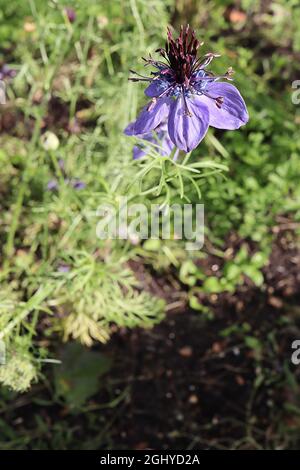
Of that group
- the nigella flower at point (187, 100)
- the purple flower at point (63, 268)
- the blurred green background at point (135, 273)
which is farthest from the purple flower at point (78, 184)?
the nigella flower at point (187, 100)

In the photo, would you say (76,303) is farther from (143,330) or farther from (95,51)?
(95,51)

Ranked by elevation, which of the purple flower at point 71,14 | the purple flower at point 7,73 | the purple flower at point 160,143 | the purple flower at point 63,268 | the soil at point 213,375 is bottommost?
the soil at point 213,375

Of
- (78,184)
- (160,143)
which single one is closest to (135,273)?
(78,184)

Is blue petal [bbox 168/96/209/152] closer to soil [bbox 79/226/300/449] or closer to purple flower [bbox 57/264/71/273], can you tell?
purple flower [bbox 57/264/71/273]

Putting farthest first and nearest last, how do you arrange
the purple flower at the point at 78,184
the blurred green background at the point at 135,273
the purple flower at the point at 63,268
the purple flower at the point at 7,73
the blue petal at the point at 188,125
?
the purple flower at the point at 7,73 < the purple flower at the point at 78,184 < the blurred green background at the point at 135,273 < the purple flower at the point at 63,268 < the blue petal at the point at 188,125

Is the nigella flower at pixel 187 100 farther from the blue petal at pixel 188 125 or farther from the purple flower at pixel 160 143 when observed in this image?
the purple flower at pixel 160 143

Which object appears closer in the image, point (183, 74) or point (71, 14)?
point (183, 74)

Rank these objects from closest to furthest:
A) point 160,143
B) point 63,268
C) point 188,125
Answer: point 188,125 < point 160,143 < point 63,268

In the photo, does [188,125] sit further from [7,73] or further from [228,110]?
[7,73]
